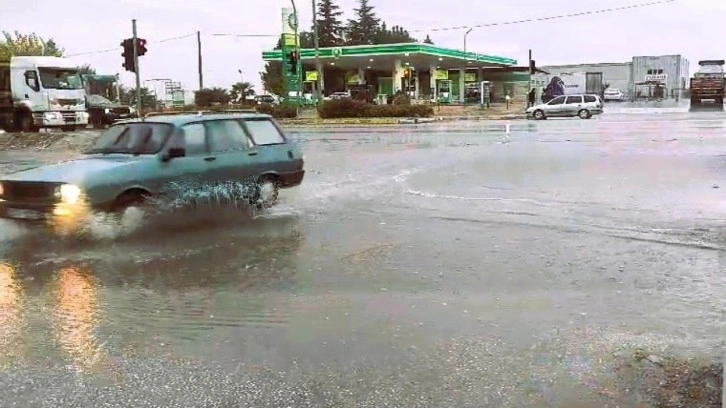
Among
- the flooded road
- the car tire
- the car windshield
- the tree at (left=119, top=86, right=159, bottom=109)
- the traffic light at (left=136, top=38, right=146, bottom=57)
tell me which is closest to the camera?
the flooded road

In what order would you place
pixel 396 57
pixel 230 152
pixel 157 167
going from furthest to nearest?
1. pixel 396 57
2. pixel 230 152
3. pixel 157 167

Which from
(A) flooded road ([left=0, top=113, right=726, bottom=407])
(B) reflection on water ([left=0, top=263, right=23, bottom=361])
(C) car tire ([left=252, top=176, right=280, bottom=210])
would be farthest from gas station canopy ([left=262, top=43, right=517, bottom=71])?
(B) reflection on water ([left=0, top=263, right=23, bottom=361])

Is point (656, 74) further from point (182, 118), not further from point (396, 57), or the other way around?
point (182, 118)

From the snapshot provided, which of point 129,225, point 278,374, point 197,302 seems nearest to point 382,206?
point 129,225

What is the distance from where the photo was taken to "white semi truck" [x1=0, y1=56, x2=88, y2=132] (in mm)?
30000

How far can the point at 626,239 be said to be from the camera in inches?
329

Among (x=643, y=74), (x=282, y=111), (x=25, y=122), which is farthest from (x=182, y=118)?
(x=643, y=74)

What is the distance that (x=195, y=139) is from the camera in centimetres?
992

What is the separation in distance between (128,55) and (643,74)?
64.4 m

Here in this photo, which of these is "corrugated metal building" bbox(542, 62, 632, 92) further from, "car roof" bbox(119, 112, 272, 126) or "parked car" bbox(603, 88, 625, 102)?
"car roof" bbox(119, 112, 272, 126)

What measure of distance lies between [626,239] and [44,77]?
28084 millimetres

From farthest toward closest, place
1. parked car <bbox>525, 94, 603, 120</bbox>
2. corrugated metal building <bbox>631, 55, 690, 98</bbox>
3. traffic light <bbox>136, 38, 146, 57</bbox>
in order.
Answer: corrugated metal building <bbox>631, 55, 690, 98</bbox>, parked car <bbox>525, 94, 603, 120</bbox>, traffic light <bbox>136, 38, 146, 57</bbox>

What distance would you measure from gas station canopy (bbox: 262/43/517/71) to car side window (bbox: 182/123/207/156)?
46.9 m

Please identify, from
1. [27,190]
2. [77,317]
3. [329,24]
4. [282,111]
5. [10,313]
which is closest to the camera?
[77,317]
